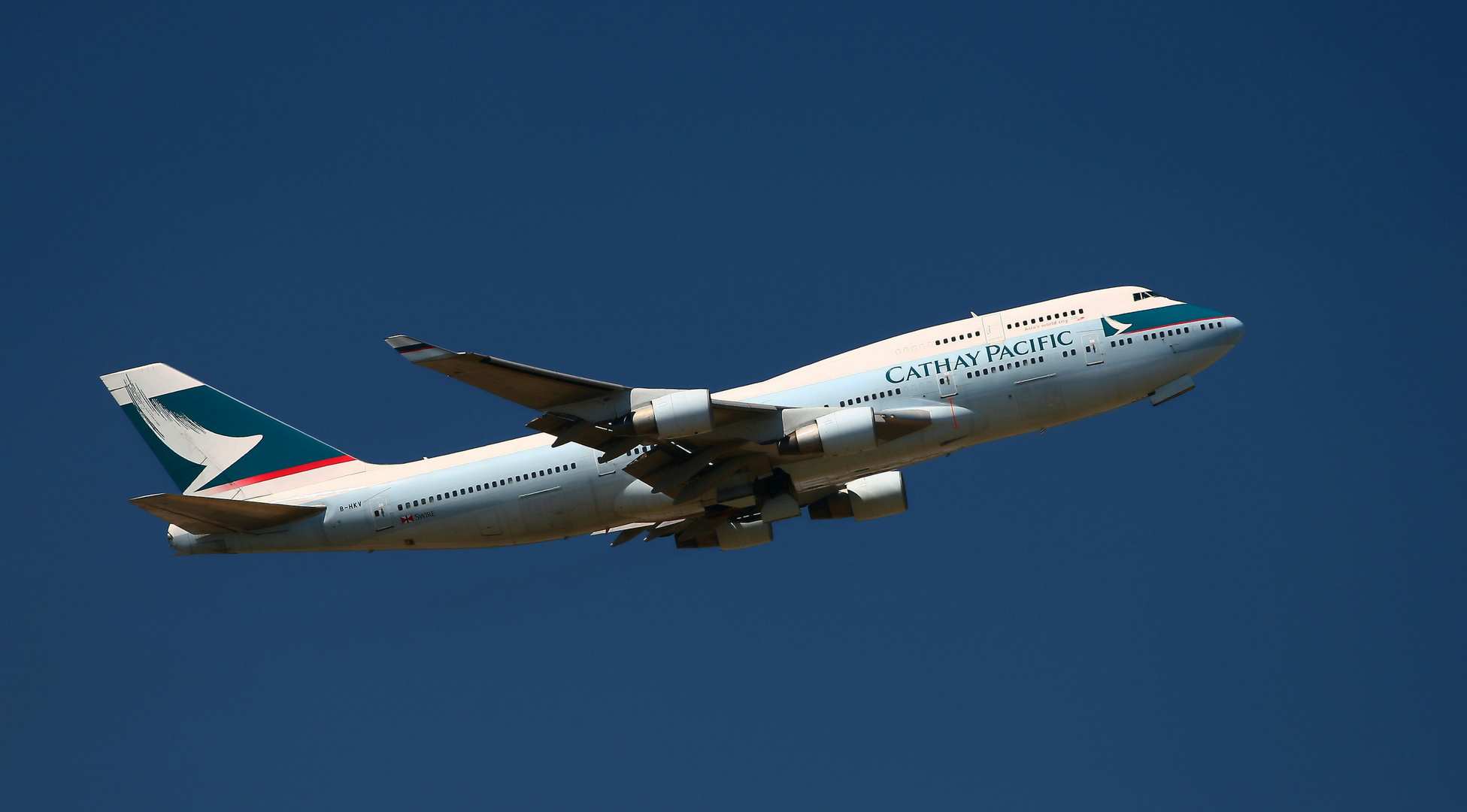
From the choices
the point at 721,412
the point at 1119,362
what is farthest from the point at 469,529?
the point at 1119,362

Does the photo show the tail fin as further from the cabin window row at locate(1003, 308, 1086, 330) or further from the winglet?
the cabin window row at locate(1003, 308, 1086, 330)

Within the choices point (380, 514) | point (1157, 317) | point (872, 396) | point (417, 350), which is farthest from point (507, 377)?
point (1157, 317)

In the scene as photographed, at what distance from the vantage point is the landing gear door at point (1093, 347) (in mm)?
34188

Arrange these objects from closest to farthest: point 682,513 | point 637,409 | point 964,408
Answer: point 637,409
point 964,408
point 682,513

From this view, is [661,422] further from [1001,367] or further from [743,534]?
[1001,367]

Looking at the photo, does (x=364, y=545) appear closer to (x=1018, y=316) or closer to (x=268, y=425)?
(x=268, y=425)

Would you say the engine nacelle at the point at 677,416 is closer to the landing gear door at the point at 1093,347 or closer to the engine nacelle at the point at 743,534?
the engine nacelle at the point at 743,534

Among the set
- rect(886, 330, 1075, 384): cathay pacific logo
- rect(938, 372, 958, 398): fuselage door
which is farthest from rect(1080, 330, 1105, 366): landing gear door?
rect(938, 372, 958, 398): fuselage door

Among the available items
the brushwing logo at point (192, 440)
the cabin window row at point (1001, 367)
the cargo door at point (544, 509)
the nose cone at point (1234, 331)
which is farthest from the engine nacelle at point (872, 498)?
the brushwing logo at point (192, 440)

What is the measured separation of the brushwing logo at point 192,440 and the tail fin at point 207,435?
2cm

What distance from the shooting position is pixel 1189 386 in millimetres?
35031

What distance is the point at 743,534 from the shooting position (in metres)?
38.1

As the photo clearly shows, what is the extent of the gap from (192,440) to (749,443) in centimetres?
1920

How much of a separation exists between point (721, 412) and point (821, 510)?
713 centimetres
